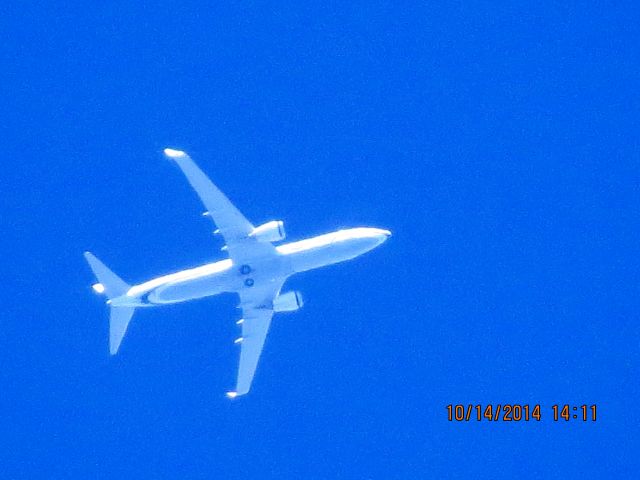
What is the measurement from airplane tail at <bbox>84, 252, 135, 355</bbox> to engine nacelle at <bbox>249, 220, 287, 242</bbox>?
1212 centimetres

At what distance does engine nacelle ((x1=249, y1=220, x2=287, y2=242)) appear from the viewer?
64.1 m

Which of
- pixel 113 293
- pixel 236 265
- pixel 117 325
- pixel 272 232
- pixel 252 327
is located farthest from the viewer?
pixel 252 327

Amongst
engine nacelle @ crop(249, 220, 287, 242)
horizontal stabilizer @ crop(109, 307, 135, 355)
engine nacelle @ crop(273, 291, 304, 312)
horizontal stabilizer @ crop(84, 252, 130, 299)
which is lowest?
horizontal stabilizer @ crop(109, 307, 135, 355)

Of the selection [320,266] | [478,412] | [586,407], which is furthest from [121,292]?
[586,407]

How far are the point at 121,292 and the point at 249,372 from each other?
12.8 metres

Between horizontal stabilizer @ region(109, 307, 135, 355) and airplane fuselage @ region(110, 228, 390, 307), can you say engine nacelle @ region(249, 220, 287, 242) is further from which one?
horizontal stabilizer @ region(109, 307, 135, 355)

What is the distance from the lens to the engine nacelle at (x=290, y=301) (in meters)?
65.9

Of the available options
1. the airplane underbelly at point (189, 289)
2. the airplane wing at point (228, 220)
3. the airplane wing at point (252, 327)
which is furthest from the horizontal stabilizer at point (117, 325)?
the airplane wing at point (228, 220)

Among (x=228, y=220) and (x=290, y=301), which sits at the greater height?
(x=228, y=220)

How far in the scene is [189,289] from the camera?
2557 inches

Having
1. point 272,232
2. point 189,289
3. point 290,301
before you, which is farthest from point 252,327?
point 272,232

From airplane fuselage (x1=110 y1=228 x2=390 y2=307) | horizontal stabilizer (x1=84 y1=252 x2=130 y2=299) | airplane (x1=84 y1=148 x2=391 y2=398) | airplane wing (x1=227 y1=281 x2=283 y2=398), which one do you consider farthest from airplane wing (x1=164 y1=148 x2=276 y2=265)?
horizontal stabilizer (x1=84 y1=252 x2=130 y2=299)

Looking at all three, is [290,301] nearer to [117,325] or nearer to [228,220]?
[228,220]

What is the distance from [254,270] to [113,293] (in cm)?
1168
